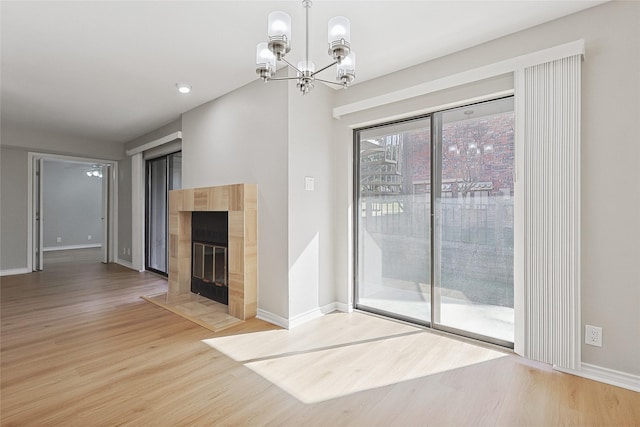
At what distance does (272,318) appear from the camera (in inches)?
124

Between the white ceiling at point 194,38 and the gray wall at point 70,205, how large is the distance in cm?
630

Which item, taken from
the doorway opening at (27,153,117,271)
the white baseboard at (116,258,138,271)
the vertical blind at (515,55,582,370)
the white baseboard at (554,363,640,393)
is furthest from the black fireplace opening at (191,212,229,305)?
the doorway opening at (27,153,117,271)

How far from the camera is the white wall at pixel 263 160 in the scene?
3.08 meters

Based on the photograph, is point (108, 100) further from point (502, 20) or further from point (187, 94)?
point (502, 20)

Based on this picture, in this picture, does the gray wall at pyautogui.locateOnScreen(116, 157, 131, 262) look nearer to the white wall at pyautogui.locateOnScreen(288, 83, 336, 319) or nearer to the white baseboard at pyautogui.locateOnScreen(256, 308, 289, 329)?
the white baseboard at pyautogui.locateOnScreen(256, 308, 289, 329)

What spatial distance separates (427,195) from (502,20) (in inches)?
57.5

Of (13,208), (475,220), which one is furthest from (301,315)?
(13,208)

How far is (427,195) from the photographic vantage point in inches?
117

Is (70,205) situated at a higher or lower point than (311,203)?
higher

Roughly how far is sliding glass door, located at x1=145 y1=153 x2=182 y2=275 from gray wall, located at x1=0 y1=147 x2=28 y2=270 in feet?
7.05

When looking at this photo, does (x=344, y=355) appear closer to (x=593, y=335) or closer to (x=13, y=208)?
(x=593, y=335)

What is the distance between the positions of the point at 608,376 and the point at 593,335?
0.26m

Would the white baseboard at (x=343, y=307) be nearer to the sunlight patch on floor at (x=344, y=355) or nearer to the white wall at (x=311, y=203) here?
the white wall at (x=311, y=203)

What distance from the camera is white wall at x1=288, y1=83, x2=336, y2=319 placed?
308cm
